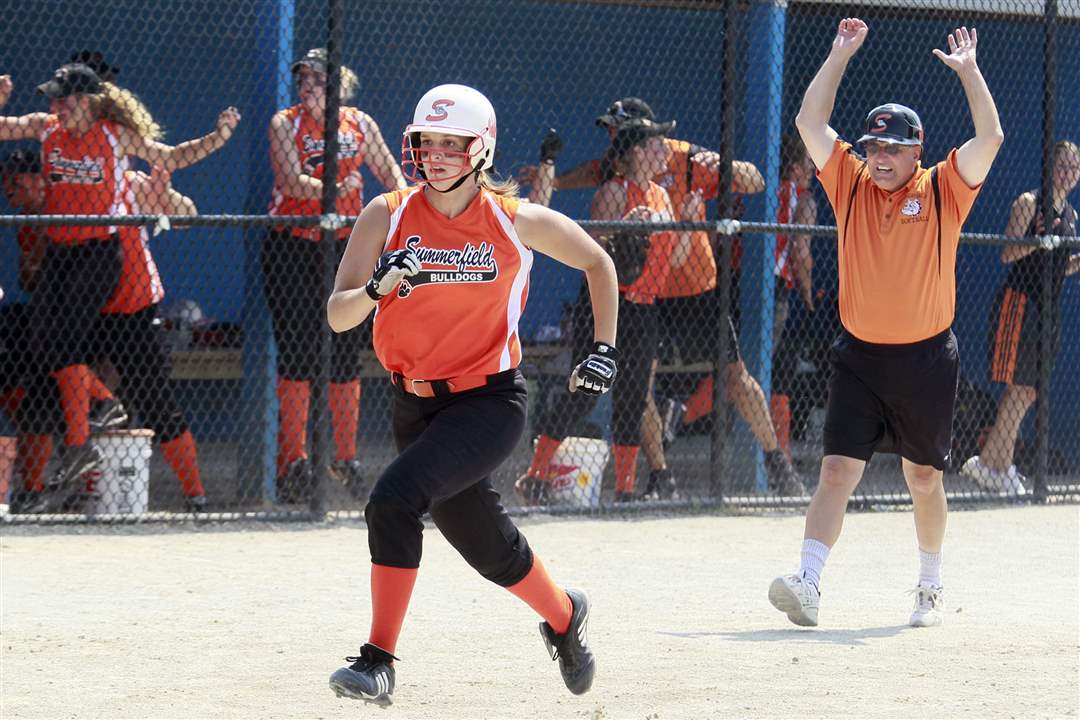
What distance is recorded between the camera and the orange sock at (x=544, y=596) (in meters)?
4.90

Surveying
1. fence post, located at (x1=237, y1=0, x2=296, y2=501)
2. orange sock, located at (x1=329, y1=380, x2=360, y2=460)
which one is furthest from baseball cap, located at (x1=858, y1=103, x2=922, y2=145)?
fence post, located at (x1=237, y1=0, x2=296, y2=501)

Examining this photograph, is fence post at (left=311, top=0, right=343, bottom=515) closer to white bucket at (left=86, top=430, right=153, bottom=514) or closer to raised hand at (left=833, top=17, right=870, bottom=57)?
white bucket at (left=86, top=430, right=153, bottom=514)

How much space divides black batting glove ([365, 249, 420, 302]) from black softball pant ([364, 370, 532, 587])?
0.46m

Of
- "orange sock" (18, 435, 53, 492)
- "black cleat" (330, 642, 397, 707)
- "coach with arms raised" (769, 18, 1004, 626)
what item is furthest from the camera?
"orange sock" (18, 435, 53, 492)

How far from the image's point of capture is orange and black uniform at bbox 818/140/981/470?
617 cm

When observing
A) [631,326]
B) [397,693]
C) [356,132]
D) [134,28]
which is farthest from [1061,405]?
[397,693]

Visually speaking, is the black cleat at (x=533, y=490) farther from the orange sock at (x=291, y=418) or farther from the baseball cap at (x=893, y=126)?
the baseball cap at (x=893, y=126)

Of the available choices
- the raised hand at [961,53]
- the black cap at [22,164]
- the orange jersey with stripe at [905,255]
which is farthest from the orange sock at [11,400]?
the raised hand at [961,53]

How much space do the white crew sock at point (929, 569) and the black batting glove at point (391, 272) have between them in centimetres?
290

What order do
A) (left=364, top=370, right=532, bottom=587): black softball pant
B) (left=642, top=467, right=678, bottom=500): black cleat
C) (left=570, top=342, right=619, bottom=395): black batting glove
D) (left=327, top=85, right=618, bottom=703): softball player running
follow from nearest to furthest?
(left=364, top=370, right=532, bottom=587): black softball pant
(left=327, top=85, right=618, bottom=703): softball player running
(left=570, top=342, right=619, bottom=395): black batting glove
(left=642, top=467, right=678, bottom=500): black cleat

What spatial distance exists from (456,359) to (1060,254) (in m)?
6.53

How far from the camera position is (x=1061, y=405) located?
12.4 m

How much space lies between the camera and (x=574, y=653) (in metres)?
4.98

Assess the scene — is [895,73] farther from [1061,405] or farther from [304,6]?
[304,6]
